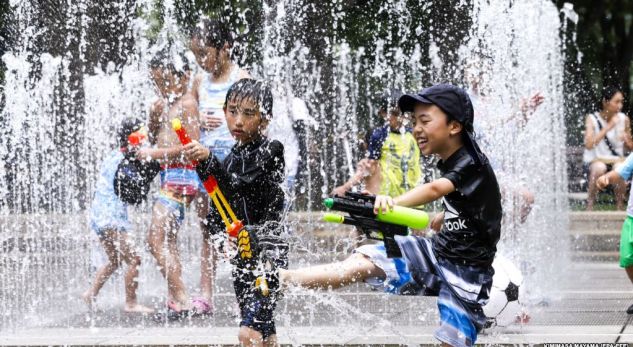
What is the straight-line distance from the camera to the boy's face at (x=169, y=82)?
619 centimetres

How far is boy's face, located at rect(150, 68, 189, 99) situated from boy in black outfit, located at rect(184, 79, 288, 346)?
1.95 m

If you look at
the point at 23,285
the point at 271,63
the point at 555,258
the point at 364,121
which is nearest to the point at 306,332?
the point at 23,285

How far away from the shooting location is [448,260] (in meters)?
3.76

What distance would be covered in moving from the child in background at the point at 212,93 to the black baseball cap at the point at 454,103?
2395 millimetres

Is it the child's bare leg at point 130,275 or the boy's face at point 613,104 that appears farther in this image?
the boy's face at point 613,104

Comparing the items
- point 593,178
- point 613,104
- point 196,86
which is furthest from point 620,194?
point 196,86

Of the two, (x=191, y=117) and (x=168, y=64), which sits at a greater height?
(x=168, y=64)

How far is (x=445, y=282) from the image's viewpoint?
3.74 meters

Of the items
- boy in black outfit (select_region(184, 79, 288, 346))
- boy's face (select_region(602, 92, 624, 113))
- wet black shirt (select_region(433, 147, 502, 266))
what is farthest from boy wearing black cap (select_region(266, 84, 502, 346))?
boy's face (select_region(602, 92, 624, 113))

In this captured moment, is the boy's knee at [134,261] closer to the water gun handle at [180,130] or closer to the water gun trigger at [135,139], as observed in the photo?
the water gun trigger at [135,139]

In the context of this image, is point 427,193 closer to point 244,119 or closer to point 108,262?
point 244,119

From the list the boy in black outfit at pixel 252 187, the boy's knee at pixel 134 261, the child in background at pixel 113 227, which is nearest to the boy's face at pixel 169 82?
the child in background at pixel 113 227

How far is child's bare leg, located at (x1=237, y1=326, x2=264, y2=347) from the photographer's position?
3957 millimetres

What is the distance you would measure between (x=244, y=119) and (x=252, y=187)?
1.02ft
